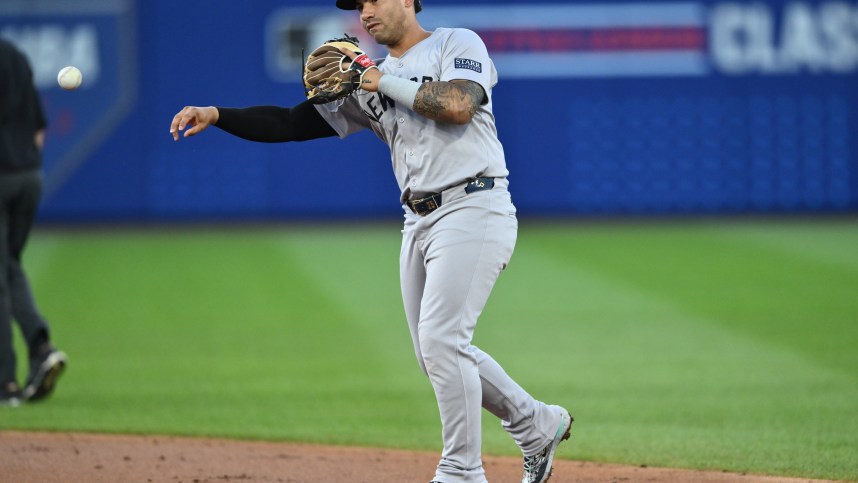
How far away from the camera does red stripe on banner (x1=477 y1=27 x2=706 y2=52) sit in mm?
17969

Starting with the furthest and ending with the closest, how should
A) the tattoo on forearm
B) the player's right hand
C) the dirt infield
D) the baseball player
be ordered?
the dirt infield
the player's right hand
the baseball player
the tattoo on forearm

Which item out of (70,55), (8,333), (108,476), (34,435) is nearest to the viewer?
(108,476)

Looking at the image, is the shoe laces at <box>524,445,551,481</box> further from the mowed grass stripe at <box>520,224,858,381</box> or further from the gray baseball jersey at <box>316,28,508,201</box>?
the mowed grass stripe at <box>520,224,858,381</box>

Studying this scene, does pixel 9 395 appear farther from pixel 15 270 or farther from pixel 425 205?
pixel 425 205

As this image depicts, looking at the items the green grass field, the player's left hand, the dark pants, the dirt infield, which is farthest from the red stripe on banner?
the player's left hand

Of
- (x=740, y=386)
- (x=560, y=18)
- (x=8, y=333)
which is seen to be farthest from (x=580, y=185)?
(x=8, y=333)

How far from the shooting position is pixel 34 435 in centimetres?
653

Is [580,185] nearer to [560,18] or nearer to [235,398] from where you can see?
[560,18]

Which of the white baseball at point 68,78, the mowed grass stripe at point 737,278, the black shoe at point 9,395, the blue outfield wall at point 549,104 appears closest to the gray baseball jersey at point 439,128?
the white baseball at point 68,78

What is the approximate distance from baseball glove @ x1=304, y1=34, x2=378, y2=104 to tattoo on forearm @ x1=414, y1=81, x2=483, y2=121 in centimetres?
25

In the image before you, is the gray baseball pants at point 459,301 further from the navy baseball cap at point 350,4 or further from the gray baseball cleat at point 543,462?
the navy baseball cap at point 350,4

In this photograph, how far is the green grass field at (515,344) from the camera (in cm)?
671

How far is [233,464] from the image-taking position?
5863mm

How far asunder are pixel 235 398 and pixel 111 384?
929 millimetres
